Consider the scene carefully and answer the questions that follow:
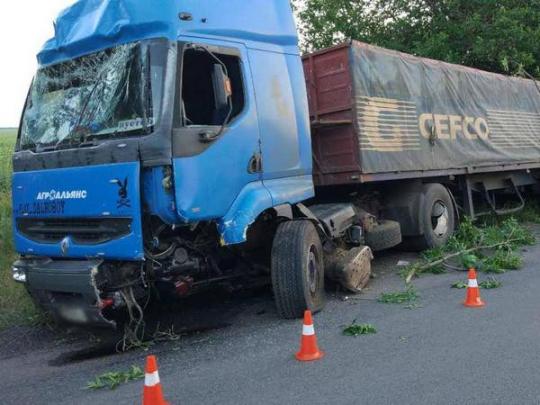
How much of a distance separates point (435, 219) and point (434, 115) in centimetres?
165

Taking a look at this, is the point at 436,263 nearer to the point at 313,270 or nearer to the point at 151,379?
the point at 313,270

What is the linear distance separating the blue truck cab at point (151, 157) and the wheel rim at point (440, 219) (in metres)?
3.86

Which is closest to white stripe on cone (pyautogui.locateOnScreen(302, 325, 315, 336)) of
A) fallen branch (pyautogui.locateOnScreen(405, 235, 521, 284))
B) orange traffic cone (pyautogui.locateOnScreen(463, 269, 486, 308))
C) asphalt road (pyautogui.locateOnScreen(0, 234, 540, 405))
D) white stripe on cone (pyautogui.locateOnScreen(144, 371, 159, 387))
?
asphalt road (pyautogui.locateOnScreen(0, 234, 540, 405))

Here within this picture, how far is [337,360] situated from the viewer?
4.70m

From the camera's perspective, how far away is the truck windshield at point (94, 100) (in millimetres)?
4945

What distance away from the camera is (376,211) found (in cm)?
882

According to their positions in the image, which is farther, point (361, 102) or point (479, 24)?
point (479, 24)

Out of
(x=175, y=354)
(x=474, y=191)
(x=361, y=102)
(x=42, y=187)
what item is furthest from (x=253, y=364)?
(x=474, y=191)

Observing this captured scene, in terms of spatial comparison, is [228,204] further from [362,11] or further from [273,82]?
[362,11]

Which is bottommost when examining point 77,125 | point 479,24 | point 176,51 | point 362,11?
point 77,125

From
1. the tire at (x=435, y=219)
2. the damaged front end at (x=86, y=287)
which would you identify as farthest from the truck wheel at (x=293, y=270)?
the tire at (x=435, y=219)

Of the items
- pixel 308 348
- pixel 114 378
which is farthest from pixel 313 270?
pixel 114 378

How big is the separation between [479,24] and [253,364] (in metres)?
13.3

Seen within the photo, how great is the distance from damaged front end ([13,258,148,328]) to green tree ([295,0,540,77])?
39.9 ft
